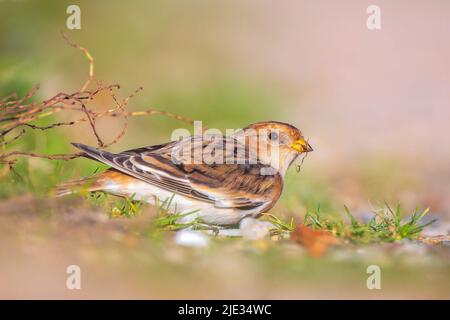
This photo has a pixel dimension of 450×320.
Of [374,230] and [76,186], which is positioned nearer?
[76,186]

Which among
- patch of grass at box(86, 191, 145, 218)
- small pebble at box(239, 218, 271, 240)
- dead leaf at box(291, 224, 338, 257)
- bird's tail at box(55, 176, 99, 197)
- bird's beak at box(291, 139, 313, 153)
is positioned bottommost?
dead leaf at box(291, 224, 338, 257)

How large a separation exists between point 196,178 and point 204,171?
134mm

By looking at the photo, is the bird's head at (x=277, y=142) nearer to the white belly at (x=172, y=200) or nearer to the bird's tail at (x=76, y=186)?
the white belly at (x=172, y=200)

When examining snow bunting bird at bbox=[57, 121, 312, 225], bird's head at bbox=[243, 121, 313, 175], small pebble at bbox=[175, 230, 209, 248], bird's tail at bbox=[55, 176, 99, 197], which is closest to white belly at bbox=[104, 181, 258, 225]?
snow bunting bird at bbox=[57, 121, 312, 225]

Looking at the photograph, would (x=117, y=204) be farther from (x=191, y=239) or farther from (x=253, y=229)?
(x=253, y=229)

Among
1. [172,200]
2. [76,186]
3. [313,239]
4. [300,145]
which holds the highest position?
[300,145]

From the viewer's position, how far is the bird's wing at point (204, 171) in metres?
6.02

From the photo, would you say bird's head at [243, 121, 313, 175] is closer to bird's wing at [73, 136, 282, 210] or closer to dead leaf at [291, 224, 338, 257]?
bird's wing at [73, 136, 282, 210]

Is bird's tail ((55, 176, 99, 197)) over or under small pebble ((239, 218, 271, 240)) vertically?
over

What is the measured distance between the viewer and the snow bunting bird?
6047mm

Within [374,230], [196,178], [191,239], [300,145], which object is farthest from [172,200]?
[374,230]

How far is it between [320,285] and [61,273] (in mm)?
1865

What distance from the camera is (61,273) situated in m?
5.02

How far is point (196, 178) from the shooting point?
20.3 ft
